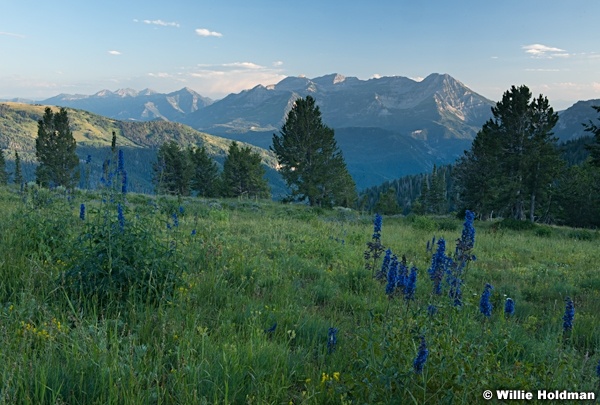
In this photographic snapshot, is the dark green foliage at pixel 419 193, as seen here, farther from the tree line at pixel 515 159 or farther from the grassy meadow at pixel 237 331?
the grassy meadow at pixel 237 331

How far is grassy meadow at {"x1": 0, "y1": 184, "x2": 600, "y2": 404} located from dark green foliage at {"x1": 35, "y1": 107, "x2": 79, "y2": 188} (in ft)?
179

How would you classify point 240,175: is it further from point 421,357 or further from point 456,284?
point 421,357

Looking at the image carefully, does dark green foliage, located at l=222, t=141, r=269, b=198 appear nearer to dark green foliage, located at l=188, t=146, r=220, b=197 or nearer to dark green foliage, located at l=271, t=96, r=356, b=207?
dark green foliage, located at l=188, t=146, r=220, b=197

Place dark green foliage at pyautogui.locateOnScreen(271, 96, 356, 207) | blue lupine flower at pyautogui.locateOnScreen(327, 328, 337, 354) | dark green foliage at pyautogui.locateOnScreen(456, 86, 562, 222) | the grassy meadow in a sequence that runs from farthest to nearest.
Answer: dark green foliage at pyautogui.locateOnScreen(271, 96, 356, 207) < dark green foliage at pyautogui.locateOnScreen(456, 86, 562, 222) < blue lupine flower at pyautogui.locateOnScreen(327, 328, 337, 354) < the grassy meadow

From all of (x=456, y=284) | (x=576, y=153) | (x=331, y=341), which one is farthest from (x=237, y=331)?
(x=576, y=153)

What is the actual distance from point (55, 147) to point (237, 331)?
200 ft

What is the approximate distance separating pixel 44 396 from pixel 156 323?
1161mm

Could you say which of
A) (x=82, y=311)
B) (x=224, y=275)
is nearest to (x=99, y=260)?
(x=82, y=311)

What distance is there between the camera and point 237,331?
3.76m

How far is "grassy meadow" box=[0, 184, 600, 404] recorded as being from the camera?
2518mm

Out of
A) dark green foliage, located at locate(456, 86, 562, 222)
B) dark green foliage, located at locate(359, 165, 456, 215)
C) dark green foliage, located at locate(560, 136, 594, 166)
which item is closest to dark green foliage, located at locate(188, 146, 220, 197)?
dark green foliage, located at locate(359, 165, 456, 215)

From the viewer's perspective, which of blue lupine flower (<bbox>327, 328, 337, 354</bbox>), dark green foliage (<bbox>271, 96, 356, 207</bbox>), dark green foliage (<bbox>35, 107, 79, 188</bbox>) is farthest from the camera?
dark green foliage (<bbox>35, 107, 79, 188</bbox>)

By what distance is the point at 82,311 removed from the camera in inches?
143

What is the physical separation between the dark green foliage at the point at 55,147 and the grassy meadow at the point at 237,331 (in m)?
54.5
